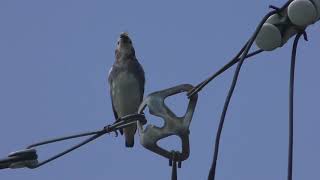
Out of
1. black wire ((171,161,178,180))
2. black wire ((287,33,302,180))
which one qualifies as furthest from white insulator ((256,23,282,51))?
black wire ((171,161,178,180))

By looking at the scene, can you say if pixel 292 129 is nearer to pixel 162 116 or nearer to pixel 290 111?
pixel 290 111

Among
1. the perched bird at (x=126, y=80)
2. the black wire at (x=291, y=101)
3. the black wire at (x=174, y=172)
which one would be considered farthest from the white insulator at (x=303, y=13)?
the perched bird at (x=126, y=80)

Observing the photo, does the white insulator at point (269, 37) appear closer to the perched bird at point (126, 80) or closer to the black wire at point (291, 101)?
the black wire at point (291, 101)

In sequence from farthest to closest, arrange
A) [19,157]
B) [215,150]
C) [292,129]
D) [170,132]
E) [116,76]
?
1. [116,76]
2. [19,157]
3. [170,132]
4. [215,150]
5. [292,129]

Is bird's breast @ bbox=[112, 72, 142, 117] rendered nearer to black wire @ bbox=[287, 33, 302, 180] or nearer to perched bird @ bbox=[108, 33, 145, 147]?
perched bird @ bbox=[108, 33, 145, 147]

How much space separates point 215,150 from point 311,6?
70cm

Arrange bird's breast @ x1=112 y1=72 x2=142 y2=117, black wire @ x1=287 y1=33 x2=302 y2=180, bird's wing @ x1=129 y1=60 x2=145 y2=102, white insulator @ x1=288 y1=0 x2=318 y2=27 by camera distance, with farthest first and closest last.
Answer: bird's wing @ x1=129 y1=60 x2=145 y2=102
bird's breast @ x1=112 y1=72 x2=142 y2=117
white insulator @ x1=288 y1=0 x2=318 y2=27
black wire @ x1=287 y1=33 x2=302 y2=180

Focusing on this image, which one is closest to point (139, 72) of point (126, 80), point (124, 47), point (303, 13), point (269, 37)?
point (126, 80)

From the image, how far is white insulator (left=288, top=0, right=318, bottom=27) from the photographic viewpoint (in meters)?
3.55

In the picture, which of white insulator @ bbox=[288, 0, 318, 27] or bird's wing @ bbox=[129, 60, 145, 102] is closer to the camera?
white insulator @ bbox=[288, 0, 318, 27]

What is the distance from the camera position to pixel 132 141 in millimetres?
13859

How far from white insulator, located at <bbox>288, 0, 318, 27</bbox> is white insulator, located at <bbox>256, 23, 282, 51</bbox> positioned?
0.16 metres

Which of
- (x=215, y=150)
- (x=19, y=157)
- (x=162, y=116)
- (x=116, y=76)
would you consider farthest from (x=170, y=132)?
(x=116, y=76)

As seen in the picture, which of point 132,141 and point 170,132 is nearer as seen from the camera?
point 170,132
